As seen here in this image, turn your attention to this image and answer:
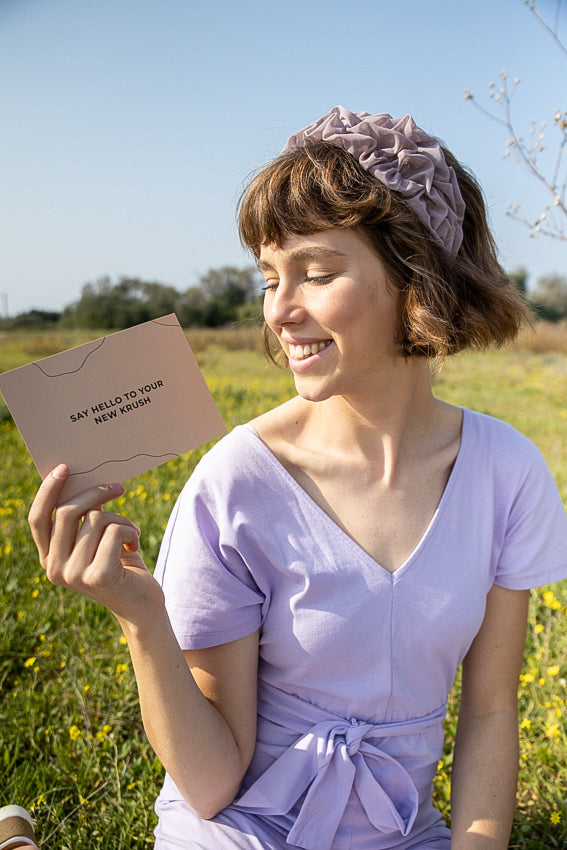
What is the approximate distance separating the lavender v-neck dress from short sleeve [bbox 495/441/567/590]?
6 cm

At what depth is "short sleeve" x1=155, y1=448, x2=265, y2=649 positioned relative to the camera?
123cm

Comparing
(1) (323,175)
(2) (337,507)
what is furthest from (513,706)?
(1) (323,175)

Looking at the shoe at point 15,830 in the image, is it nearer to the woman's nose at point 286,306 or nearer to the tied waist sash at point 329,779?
the tied waist sash at point 329,779

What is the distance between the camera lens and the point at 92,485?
3.49 feet

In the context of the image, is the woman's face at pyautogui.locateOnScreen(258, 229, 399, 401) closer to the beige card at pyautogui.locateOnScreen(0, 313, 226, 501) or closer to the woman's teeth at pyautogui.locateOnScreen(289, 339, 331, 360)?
the woman's teeth at pyautogui.locateOnScreen(289, 339, 331, 360)

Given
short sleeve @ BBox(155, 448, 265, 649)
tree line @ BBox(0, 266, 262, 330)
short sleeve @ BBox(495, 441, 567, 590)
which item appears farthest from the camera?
tree line @ BBox(0, 266, 262, 330)

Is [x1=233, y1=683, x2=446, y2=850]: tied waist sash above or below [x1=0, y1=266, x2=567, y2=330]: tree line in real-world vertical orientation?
below

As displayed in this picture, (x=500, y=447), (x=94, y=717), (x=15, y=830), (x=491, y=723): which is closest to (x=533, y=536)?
(x=500, y=447)

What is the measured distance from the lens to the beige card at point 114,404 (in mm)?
1040

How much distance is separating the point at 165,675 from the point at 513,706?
2.40 feet

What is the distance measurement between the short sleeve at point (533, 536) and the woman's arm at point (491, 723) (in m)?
0.05

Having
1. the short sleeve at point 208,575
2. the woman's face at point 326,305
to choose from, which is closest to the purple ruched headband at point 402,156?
the woman's face at point 326,305

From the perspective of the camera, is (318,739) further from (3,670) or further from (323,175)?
(3,670)

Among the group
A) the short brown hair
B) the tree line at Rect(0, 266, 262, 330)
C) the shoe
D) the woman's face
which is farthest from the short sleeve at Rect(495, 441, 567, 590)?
the tree line at Rect(0, 266, 262, 330)
